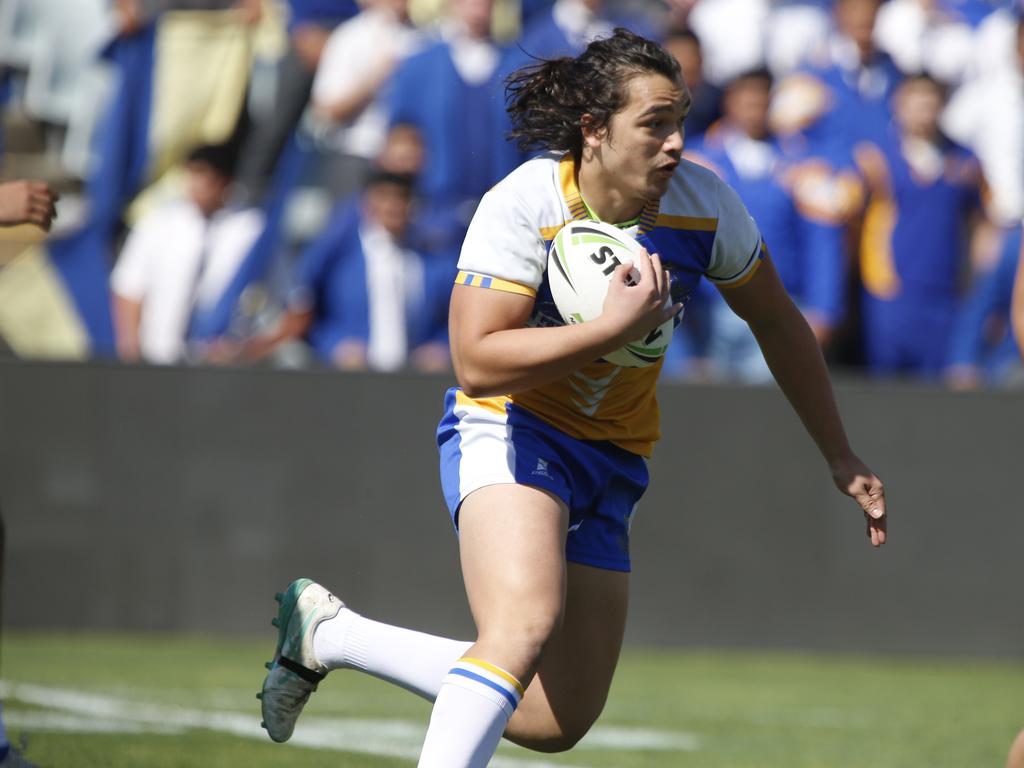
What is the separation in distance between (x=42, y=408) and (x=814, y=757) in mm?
5094

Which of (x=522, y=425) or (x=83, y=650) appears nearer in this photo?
(x=522, y=425)

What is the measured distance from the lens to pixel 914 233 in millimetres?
9695

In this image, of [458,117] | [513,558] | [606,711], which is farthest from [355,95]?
[513,558]

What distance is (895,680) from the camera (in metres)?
8.72

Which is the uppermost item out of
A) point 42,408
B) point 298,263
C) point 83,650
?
point 298,263

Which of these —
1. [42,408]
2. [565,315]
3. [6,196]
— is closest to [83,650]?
[42,408]

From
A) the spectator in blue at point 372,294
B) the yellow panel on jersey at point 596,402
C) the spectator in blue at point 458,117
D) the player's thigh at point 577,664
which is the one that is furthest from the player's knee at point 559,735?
the spectator in blue at point 458,117

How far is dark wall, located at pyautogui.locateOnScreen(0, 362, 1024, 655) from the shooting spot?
899 cm

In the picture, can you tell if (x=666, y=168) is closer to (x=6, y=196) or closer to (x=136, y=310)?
(x=6, y=196)

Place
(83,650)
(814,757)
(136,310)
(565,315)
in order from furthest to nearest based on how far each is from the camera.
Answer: (136,310) → (83,650) → (814,757) → (565,315)

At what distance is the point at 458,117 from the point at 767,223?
2.02 meters

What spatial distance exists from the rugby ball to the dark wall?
18.2 feet

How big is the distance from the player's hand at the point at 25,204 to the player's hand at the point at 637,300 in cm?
155

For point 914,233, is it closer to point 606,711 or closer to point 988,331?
point 988,331
